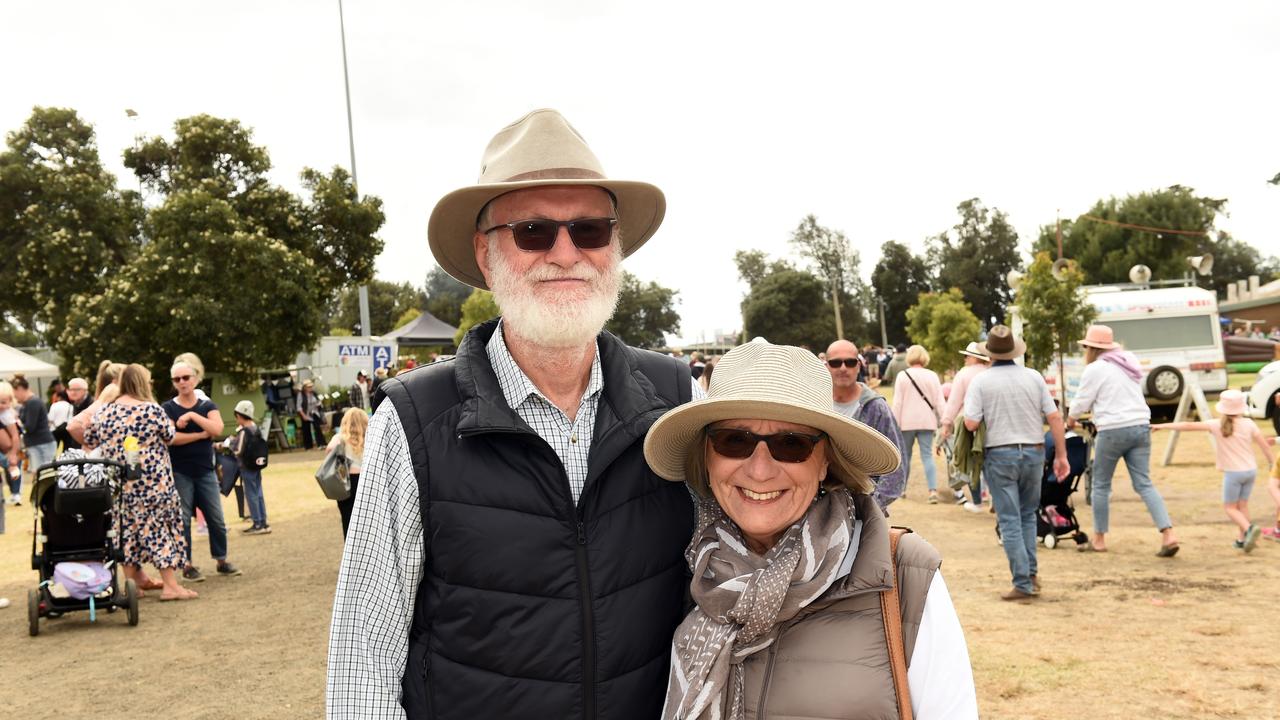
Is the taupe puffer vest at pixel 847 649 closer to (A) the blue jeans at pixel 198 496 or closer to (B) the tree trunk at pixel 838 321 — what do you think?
(A) the blue jeans at pixel 198 496

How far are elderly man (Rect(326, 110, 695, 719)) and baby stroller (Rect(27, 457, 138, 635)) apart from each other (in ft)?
20.0

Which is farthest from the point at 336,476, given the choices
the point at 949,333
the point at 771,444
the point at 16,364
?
the point at 949,333

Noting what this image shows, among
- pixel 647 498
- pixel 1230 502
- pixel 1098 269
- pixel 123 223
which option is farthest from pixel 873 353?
pixel 647 498

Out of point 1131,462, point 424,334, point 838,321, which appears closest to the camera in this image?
point 1131,462

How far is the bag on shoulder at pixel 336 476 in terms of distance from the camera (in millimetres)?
7914

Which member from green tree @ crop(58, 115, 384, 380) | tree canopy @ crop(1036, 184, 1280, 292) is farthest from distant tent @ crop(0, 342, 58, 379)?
tree canopy @ crop(1036, 184, 1280, 292)

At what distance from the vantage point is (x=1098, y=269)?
190 ft

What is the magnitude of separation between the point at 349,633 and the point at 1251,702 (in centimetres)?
491

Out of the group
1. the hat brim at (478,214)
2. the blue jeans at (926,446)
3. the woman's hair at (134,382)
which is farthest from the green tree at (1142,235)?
the hat brim at (478,214)

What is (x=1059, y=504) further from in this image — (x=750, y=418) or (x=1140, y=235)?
(x=1140, y=235)

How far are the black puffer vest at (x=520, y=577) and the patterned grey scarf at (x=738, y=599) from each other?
11 centimetres

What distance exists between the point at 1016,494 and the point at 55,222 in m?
29.4

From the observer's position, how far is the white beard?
7.35 ft

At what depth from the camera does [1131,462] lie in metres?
8.52
